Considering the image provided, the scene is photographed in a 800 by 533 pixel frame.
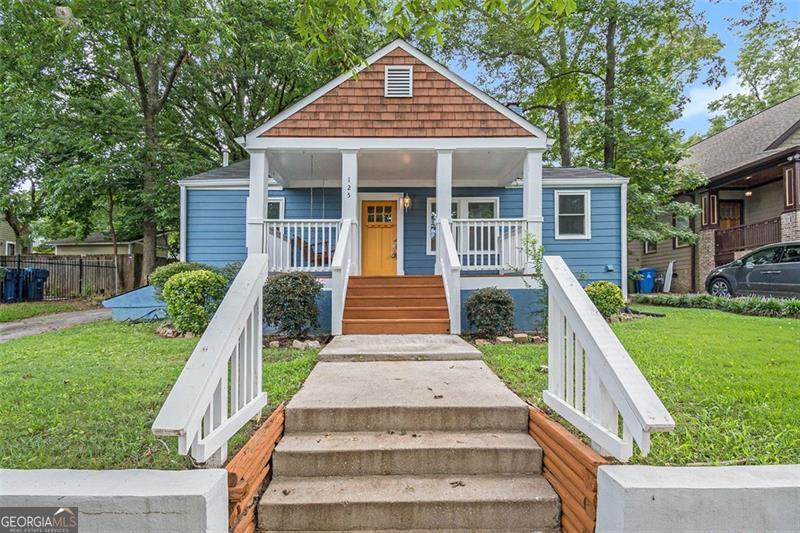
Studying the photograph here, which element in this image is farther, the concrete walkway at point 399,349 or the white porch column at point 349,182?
the white porch column at point 349,182

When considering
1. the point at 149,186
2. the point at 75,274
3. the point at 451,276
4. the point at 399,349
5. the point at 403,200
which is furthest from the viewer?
the point at 75,274

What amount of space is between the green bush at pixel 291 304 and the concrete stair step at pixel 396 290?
84 cm

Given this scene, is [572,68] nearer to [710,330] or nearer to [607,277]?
[607,277]

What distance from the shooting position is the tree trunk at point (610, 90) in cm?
1198

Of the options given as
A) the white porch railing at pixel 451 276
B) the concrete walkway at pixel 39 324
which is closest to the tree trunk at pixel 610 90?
the white porch railing at pixel 451 276

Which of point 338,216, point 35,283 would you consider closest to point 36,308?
point 35,283

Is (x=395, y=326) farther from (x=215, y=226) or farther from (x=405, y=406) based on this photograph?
(x=215, y=226)

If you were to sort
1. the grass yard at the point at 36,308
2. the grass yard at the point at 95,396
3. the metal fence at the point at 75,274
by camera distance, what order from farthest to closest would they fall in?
the metal fence at the point at 75,274 < the grass yard at the point at 36,308 < the grass yard at the point at 95,396

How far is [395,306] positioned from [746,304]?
732cm

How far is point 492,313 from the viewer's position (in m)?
5.76

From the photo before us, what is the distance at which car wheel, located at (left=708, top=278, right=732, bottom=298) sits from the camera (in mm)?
10141

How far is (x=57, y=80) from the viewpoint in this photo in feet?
36.6

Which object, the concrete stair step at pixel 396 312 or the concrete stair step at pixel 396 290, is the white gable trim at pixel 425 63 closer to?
the concrete stair step at pixel 396 290

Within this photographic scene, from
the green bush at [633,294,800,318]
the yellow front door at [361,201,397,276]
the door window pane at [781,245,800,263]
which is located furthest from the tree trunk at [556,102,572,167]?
the yellow front door at [361,201,397,276]
